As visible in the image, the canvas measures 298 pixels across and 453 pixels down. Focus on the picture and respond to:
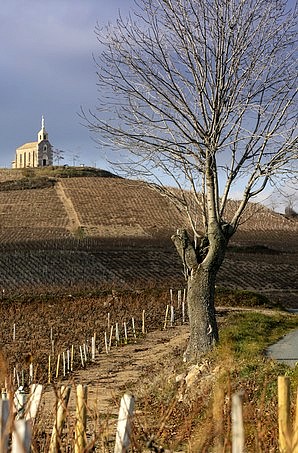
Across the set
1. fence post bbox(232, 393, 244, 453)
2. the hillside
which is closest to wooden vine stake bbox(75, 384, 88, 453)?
fence post bbox(232, 393, 244, 453)

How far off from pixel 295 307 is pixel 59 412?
2284cm

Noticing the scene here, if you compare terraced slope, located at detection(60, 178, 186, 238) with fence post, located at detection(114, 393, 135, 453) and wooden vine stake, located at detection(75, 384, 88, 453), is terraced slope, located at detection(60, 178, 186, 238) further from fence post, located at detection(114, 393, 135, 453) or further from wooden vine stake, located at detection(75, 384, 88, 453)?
fence post, located at detection(114, 393, 135, 453)

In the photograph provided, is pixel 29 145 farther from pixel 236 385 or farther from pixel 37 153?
pixel 236 385

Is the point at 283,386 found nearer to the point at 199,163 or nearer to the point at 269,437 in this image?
the point at 269,437

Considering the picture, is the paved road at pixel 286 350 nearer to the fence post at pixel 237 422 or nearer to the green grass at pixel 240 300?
the fence post at pixel 237 422

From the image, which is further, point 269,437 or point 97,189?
point 97,189

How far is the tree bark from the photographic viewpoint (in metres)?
13.2

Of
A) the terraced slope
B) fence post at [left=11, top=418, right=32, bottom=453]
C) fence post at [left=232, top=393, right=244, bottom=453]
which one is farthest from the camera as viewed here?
the terraced slope

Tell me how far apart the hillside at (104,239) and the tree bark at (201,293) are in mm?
1383

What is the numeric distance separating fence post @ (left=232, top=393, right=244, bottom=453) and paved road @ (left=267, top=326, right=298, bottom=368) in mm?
7551

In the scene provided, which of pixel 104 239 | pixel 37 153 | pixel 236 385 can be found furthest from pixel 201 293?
pixel 37 153

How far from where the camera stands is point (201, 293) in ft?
43.7

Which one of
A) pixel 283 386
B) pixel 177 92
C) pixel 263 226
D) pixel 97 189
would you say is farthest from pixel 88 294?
pixel 97 189

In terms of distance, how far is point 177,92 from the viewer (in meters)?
13.3
